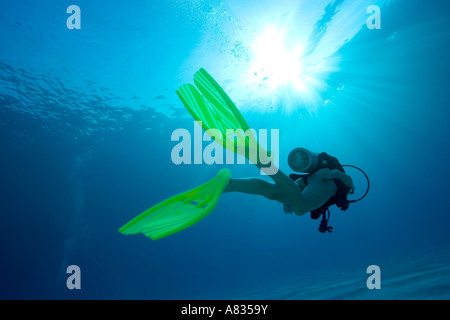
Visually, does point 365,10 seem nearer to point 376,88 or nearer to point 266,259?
point 376,88

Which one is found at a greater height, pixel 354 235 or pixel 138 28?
pixel 138 28

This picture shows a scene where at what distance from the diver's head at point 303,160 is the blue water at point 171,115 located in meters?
3.21

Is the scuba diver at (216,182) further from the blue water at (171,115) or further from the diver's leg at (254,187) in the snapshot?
the blue water at (171,115)

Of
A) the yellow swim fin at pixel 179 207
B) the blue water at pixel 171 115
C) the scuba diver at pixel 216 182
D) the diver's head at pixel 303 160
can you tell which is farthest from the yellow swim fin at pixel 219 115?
the blue water at pixel 171 115

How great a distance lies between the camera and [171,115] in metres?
22.5

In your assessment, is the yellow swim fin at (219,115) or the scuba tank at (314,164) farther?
the scuba tank at (314,164)

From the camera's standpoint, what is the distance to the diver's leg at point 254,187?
8.32 ft

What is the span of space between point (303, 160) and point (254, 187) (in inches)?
50.9

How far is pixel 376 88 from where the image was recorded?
73.8 feet

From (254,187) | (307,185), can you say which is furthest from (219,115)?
(307,185)

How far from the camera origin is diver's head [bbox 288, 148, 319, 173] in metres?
3.59

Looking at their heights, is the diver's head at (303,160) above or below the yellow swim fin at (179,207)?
above
